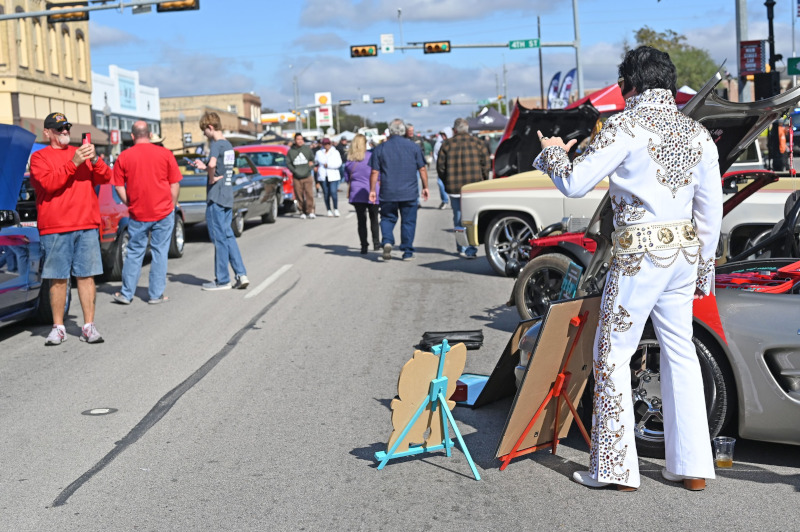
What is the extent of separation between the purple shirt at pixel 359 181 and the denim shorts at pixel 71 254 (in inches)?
253

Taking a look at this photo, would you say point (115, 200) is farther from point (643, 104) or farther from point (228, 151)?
point (643, 104)

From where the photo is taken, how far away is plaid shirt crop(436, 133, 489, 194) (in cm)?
1423

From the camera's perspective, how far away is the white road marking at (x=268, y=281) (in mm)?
11141

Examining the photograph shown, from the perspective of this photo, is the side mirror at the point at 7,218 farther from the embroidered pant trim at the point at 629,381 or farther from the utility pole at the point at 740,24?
the utility pole at the point at 740,24

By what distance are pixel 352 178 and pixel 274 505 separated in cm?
1072

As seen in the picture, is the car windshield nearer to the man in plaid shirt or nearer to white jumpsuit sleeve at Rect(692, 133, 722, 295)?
the man in plaid shirt

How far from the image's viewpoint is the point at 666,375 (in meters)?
4.34

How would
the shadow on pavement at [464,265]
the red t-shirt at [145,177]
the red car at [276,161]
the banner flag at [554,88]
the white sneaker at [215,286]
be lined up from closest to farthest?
the red t-shirt at [145,177], the white sneaker at [215,286], the shadow on pavement at [464,265], the red car at [276,161], the banner flag at [554,88]

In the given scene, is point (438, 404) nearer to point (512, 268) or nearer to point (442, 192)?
point (512, 268)

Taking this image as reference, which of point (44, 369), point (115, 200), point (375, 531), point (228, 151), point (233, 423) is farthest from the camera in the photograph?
point (115, 200)

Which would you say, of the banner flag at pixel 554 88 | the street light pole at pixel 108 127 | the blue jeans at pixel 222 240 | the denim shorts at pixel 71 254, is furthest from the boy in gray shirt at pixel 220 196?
the street light pole at pixel 108 127

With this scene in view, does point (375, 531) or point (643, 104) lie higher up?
point (643, 104)

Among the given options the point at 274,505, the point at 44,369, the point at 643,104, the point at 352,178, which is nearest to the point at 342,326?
the point at 44,369

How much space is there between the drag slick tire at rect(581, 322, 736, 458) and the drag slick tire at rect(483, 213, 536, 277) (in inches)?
264
